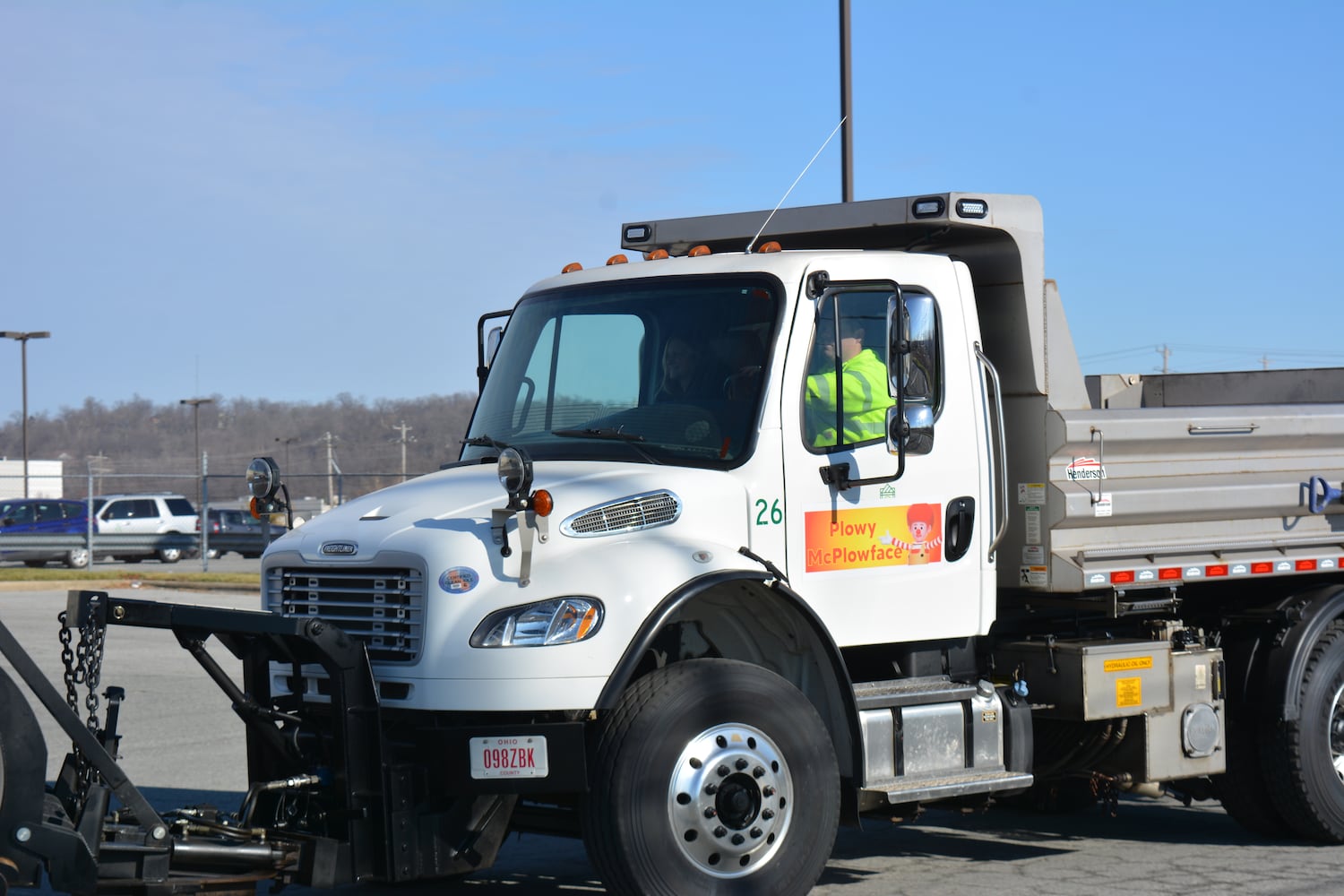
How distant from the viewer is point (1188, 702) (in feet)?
25.3

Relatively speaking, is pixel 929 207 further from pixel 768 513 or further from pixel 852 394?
pixel 768 513

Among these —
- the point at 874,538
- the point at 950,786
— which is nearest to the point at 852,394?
the point at 874,538

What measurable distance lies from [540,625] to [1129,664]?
334 centimetres

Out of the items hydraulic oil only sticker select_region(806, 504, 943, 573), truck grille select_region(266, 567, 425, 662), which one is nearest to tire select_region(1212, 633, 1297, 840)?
hydraulic oil only sticker select_region(806, 504, 943, 573)

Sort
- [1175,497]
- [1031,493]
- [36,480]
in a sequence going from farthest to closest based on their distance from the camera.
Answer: [36,480] → [1175,497] → [1031,493]

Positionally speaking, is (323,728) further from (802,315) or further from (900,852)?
(900,852)

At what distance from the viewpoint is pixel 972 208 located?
7.27 metres

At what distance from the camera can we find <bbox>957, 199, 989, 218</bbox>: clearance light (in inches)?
285

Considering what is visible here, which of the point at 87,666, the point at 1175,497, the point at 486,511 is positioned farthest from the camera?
the point at 1175,497

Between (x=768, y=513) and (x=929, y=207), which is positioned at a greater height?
(x=929, y=207)

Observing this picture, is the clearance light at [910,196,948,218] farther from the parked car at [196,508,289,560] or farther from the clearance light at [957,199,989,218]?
the parked car at [196,508,289,560]

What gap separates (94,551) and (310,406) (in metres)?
84.7

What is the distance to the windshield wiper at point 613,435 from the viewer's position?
6.46 metres

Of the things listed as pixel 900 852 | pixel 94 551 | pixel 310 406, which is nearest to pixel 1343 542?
pixel 900 852
